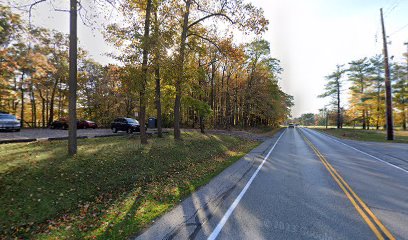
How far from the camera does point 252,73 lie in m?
38.9

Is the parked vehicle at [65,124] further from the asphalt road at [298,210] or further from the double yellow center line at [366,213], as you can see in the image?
the double yellow center line at [366,213]

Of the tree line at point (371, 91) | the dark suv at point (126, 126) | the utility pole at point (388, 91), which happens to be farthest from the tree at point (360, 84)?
the dark suv at point (126, 126)

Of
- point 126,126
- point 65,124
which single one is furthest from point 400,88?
point 65,124

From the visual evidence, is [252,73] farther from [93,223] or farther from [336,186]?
[93,223]

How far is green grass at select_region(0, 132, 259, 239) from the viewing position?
4.96 metres

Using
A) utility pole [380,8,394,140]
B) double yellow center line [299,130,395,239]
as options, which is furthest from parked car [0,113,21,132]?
utility pole [380,8,394,140]

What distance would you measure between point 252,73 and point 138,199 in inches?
1388

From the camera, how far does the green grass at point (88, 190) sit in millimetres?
4965

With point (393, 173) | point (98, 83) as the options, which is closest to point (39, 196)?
point (393, 173)

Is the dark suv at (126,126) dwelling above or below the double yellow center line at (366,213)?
above

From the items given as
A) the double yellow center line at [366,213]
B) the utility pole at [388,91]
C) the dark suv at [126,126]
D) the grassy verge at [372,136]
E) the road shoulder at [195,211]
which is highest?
the utility pole at [388,91]

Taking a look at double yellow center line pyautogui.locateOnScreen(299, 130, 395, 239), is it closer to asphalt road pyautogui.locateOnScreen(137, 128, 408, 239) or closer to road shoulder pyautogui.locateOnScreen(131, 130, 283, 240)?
asphalt road pyautogui.locateOnScreen(137, 128, 408, 239)

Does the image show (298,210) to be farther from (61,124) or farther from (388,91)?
(61,124)

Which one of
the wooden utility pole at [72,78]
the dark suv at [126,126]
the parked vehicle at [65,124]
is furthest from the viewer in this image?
the parked vehicle at [65,124]
